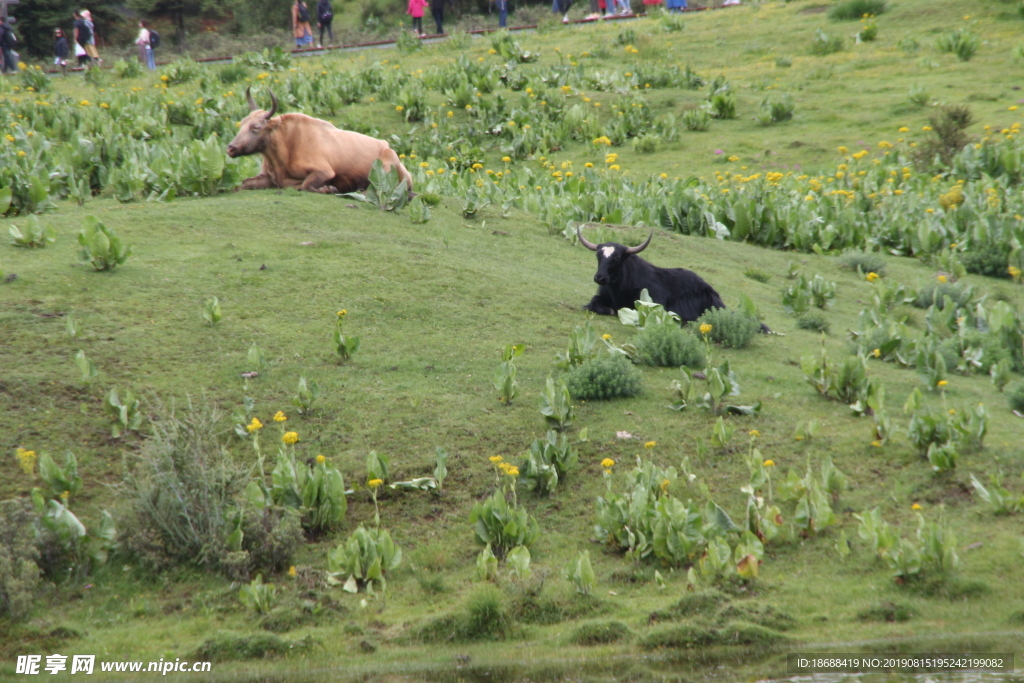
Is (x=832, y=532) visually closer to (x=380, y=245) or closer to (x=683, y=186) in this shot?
(x=380, y=245)

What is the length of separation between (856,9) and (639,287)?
20820mm

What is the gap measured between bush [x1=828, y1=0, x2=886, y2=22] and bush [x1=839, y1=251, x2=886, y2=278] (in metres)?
16.2

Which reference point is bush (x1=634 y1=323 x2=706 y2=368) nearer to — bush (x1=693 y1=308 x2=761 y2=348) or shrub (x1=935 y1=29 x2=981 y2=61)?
bush (x1=693 y1=308 x2=761 y2=348)

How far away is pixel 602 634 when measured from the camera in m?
4.60

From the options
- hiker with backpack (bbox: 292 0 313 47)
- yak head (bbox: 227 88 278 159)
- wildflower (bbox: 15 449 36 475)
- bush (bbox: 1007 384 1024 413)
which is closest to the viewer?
wildflower (bbox: 15 449 36 475)

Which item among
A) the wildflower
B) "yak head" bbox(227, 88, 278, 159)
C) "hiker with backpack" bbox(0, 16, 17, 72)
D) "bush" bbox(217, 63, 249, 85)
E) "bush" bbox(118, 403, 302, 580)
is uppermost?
"hiker with backpack" bbox(0, 16, 17, 72)

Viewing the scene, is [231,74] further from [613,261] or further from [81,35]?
[613,261]

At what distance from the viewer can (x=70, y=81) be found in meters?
22.0

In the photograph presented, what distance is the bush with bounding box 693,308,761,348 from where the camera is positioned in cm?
854

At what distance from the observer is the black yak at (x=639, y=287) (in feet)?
29.9

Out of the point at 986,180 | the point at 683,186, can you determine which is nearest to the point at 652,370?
the point at 683,186

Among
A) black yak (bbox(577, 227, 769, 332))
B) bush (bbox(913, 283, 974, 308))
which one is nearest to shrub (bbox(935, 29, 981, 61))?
bush (bbox(913, 283, 974, 308))

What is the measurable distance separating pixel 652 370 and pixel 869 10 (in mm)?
22152

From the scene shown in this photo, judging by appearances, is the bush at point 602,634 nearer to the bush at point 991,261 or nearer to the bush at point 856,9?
the bush at point 991,261
